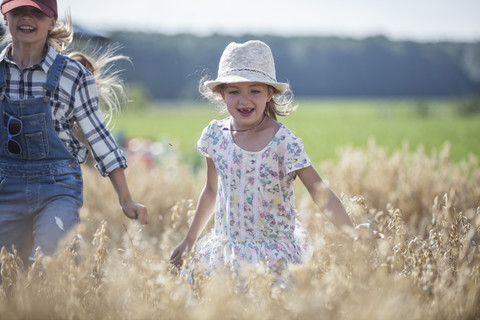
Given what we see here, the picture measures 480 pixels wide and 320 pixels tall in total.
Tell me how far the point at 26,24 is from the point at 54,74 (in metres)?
0.28

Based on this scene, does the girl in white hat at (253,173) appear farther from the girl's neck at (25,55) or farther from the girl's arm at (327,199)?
the girl's neck at (25,55)

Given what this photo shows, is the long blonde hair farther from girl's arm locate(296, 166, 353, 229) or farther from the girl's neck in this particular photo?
girl's arm locate(296, 166, 353, 229)

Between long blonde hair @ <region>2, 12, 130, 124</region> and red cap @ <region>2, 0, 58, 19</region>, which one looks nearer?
red cap @ <region>2, 0, 58, 19</region>

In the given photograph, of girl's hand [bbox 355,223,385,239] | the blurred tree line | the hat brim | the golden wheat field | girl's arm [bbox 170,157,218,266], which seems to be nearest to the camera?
the golden wheat field

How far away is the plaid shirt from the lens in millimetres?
2329

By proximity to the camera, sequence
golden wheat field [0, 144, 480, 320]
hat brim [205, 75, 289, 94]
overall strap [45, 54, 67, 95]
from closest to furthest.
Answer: golden wheat field [0, 144, 480, 320], hat brim [205, 75, 289, 94], overall strap [45, 54, 67, 95]

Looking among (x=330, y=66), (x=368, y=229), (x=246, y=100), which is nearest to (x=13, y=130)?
(x=246, y=100)

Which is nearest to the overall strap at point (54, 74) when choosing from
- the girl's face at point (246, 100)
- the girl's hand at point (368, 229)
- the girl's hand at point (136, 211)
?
the girl's hand at point (136, 211)

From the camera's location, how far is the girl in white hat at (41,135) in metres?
2.28

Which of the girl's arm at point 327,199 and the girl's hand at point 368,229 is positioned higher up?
the girl's arm at point 327,199

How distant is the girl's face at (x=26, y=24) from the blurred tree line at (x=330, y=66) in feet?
234

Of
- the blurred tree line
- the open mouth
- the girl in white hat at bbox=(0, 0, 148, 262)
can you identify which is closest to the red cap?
the girl in white hat at bbox=(0, 0, 148, 262)

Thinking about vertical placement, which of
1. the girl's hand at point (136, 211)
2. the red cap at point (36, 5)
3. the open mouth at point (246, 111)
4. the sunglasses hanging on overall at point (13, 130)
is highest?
the red cap at point (36, 5)

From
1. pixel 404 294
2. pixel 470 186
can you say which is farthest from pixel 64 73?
pixel 470 186
